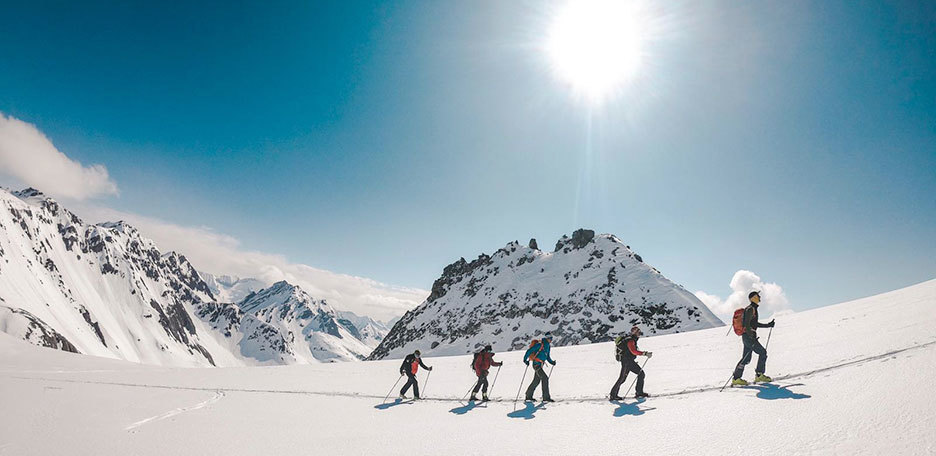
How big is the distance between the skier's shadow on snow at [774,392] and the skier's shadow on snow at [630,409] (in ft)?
6.45

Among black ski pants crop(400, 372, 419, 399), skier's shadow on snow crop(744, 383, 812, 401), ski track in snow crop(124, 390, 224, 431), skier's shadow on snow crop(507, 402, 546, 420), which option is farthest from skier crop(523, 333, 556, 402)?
ski track in snow crop(124, 390, 224, 431)

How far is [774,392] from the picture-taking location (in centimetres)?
703

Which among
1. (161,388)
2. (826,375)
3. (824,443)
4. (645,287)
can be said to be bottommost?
(161,388)

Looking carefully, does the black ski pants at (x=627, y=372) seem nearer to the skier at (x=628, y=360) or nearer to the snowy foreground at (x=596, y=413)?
the skier at (x=628, y=360)

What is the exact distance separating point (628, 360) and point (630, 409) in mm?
1493

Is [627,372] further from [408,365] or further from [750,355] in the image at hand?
[408,365]

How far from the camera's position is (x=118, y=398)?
12562 mm

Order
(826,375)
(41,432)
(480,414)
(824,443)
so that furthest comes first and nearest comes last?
(480,414) → (41,432) → (826,375) → (824,443)

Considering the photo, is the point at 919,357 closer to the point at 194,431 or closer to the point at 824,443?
the point at 824,443

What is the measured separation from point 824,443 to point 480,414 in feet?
21.2

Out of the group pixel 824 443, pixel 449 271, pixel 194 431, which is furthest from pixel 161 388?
pixel 449 271

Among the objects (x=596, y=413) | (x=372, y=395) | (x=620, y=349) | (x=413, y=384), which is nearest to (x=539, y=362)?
(x=620, y=349)

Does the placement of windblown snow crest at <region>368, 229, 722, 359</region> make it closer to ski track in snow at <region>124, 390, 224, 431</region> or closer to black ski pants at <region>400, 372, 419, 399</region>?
black ski pants at <region>400, 372, 419, 399</region>

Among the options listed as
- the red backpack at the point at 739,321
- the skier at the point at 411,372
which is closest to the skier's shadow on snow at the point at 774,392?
the red backpack at the point at 739,321
